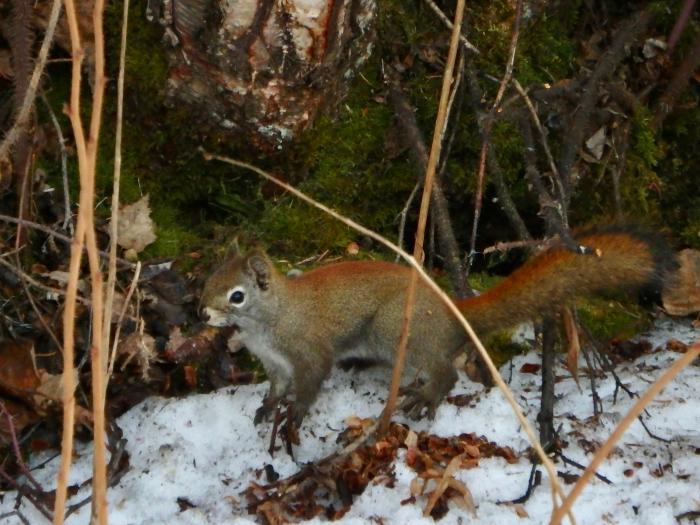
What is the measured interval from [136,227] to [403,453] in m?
1.41

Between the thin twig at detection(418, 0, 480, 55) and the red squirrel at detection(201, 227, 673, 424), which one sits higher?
the thin twig at detection(418, 0, 480, 55)

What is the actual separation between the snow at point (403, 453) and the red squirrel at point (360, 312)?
0.11 metres

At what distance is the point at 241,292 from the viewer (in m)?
3.04

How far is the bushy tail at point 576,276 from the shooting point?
2.75m

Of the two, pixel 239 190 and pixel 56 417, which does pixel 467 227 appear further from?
pixel 56 417

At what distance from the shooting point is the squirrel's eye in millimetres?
3014

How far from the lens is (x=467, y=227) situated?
409 centimetres

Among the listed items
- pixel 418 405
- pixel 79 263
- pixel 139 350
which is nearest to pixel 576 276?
pixel 418 405

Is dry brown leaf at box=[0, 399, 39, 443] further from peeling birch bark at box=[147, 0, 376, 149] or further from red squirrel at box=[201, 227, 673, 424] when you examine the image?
peeling birch bark at box=[147, 0, 376, 149]

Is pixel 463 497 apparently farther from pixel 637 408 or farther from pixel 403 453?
pixel 637 408

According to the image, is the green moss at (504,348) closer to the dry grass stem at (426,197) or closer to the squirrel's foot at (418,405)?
the squirrel's foot at (418,405)

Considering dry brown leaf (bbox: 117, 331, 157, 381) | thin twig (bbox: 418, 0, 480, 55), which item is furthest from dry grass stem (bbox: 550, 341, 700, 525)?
thin twig (bbox: 418, 0, 480, 55)

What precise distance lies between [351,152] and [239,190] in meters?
0.48

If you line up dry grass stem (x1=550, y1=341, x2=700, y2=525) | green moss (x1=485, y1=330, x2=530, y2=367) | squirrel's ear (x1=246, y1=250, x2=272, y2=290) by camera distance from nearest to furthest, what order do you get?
dry grass stem (x1=550, y1=341, x2=700, y2=525) → squirrel's ear (x1=246, y1=250, x2=272, y2=290) → green moss (x1=485, y1=330, x2=530, y2=367)
